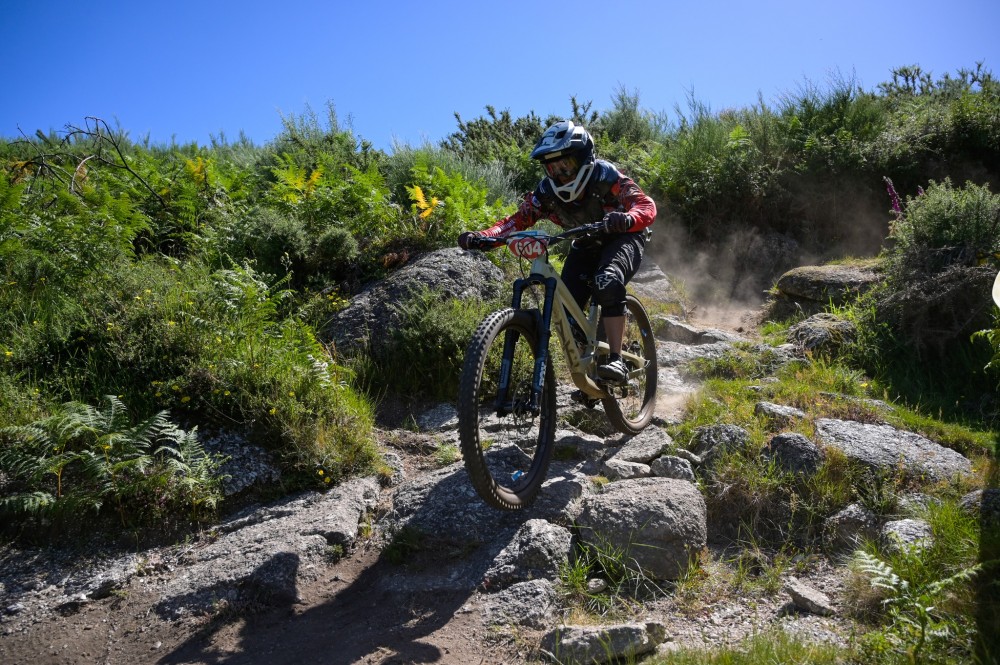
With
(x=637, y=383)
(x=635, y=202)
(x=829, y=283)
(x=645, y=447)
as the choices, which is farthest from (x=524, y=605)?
(x=829, y=283)

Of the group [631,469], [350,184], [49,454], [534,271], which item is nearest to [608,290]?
[534,271]

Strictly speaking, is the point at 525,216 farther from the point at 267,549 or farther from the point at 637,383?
the point at 267,549

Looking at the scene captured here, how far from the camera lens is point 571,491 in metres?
4.81

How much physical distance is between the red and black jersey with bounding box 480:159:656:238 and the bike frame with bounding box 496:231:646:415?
69cm

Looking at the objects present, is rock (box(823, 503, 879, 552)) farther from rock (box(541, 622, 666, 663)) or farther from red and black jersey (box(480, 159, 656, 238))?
red and black jersey (box(480, 159, 656, 238))

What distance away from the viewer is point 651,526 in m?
4.29

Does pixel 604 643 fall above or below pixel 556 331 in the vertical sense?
below

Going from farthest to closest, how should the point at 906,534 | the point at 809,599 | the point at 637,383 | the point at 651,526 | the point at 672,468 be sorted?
1. the point at 637,383
2. the point at 672,468
3. the point at 651,526
4. the point at 906,534
5. the point at 809,599

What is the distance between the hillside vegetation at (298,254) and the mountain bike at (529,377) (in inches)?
49.7

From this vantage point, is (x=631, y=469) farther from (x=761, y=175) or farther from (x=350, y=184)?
(x=761, y=175)

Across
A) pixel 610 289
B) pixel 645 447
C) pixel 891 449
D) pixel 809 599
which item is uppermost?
pixel 610 289

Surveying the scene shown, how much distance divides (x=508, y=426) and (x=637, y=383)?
4.63 feet

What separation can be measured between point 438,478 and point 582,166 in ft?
8.35

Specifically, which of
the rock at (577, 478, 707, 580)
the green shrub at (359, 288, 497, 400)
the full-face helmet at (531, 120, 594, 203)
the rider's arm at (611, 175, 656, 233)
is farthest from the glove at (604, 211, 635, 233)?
the green shrub at (359, 288, 497, 400)
